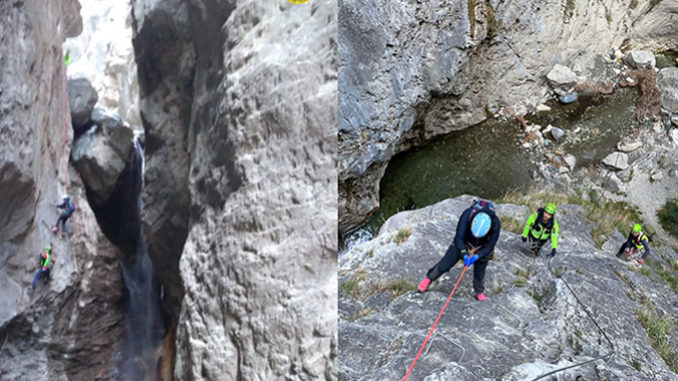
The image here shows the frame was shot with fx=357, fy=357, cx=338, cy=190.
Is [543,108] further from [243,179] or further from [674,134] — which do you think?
[243,179]

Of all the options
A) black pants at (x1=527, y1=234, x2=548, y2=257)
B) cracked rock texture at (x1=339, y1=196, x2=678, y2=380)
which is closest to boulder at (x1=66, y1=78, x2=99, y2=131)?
cracked rock texture at (x1=339, y1=196, x2=678, y2=380)

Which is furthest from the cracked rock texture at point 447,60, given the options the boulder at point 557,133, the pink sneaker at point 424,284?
the pink sneaker at point 424,284

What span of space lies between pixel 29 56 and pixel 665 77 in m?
3.78

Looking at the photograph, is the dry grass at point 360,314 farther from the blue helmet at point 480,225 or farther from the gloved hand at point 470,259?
the blue helmet at point 480,225

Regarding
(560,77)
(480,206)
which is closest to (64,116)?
(480,206)

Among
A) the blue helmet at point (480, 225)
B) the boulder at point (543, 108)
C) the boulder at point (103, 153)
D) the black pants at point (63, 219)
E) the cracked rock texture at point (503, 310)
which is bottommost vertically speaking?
the cracked rock texture at point (503, 310)

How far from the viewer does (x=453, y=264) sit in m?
1.91

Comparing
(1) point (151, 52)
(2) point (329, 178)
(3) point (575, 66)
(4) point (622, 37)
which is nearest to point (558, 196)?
(3) point (575, 66)

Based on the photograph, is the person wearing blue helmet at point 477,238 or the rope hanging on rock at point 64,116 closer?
the rope hanging on rock at point 64,116

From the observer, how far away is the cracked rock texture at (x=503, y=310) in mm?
1461

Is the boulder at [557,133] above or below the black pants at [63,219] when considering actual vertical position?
above

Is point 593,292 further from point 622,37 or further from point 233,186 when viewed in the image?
point 622,37

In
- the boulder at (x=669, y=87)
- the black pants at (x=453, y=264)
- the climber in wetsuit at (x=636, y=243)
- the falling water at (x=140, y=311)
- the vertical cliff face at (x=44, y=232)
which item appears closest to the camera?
the vertical cliff face at (x=44, y=232)

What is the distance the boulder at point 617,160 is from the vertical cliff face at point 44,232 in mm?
3247
